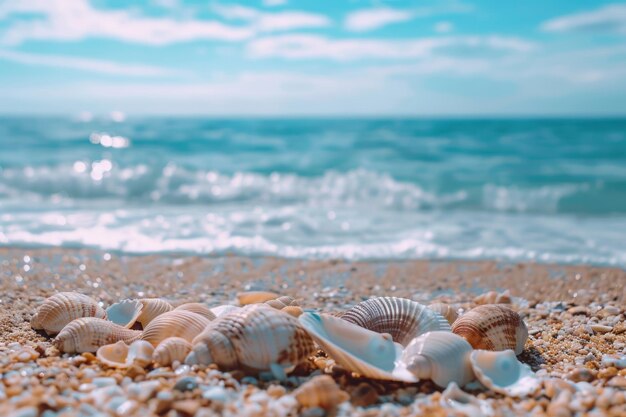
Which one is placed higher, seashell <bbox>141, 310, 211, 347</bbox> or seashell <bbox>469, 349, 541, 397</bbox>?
seashell <bbox>141, 310, 211, 347</bbox>

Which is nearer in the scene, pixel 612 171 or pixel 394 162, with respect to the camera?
pixel 612 171

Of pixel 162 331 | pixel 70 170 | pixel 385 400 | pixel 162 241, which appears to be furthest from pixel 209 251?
pixel 70 170

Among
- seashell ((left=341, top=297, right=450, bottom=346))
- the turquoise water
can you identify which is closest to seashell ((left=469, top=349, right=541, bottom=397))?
seashell ((left=341, top=297, right=450, bottom=346))

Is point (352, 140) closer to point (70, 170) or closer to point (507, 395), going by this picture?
point (70, 170)

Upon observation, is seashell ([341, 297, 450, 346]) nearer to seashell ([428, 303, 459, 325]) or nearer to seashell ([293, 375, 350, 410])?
seashell ([428, 303, 459, 325])

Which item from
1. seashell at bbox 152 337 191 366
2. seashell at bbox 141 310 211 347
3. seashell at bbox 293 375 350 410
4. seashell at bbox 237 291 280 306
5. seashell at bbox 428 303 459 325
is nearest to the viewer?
seashell at bbox 293 375 350 410

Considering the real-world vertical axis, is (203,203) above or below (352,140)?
below

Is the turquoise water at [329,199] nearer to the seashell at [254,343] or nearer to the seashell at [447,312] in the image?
the seashell at [447,312]

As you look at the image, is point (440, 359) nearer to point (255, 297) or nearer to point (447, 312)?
point (447, 312)
